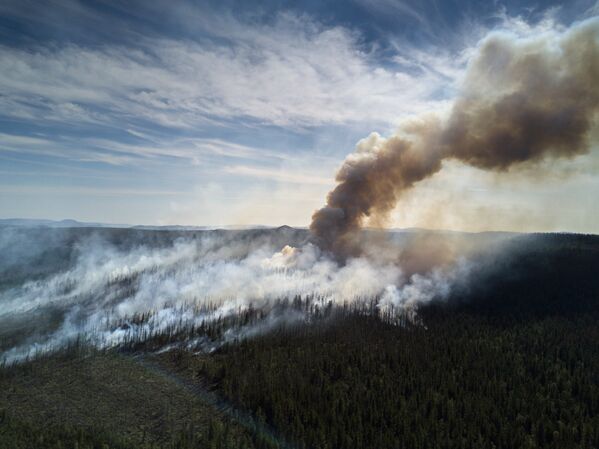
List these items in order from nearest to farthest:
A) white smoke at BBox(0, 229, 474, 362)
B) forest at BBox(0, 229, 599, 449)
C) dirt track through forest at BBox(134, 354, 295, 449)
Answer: forest at BBox(0, 229, 599, 449) < dirt track through forest at BBox(134, 354, 295, 449) < white smoke at BBox(0, 229, 474, 362)

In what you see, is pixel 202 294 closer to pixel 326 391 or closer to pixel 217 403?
pixel 217 403

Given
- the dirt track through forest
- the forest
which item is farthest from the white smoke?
the dirt track through forest

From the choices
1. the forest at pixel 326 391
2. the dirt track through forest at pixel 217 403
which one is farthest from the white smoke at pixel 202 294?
the dirt track through forest at pixel 217 403

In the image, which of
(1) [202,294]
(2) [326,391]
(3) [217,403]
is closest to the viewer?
(3) [217,403]

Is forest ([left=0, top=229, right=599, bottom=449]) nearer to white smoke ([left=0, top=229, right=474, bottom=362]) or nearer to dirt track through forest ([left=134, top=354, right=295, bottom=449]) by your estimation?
dirt track through forest ([left=134, top=354, right=295, bottom=449])

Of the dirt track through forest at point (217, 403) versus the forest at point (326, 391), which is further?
the dirt track through forest at point (217, 403)

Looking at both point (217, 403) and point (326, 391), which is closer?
point (217, 403)

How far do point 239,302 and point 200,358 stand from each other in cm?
4755

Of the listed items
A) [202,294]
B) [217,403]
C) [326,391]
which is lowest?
[217,403]

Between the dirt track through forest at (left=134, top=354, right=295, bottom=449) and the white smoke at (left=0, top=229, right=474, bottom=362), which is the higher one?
the white smoke at (left=0, top=229, right=474, bottom=362)

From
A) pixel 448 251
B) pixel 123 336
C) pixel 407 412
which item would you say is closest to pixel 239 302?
pixel 123 336

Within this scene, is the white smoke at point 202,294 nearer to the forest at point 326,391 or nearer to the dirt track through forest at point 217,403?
the forest at point 326,391

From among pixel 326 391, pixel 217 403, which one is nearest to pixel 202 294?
pixel 217 403

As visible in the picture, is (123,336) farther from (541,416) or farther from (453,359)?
(541,416)
